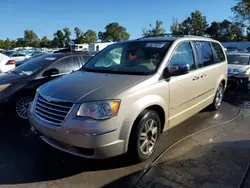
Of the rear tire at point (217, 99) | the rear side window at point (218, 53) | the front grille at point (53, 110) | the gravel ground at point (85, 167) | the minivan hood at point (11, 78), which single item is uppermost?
the rear side window at point (218, 53)

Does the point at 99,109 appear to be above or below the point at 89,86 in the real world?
below

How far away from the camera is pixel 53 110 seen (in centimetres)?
322

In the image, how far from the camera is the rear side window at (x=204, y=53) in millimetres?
4871

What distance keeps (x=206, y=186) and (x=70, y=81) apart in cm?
233

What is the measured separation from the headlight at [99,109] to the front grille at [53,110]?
0.19 m

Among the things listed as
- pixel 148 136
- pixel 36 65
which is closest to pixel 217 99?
pixel 148 136

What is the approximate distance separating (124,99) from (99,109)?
→ 34cm

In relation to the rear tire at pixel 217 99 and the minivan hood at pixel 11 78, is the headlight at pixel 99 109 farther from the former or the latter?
the rear tire at pixel 217 99

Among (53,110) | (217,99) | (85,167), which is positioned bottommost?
(85,167)

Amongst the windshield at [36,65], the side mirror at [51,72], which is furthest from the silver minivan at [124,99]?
the windshield at [36,65]

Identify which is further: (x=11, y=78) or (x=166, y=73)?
(x=11, y=78)

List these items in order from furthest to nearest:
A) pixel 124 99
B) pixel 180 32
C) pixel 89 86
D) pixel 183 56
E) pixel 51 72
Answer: pixel 180 32, pixel 51 72, pixel 183 56, pixel 89 86, pixel 124 99

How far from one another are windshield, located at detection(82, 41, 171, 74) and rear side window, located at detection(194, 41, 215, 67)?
37.2 inches

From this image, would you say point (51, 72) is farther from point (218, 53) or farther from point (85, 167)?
point (218, 53)
